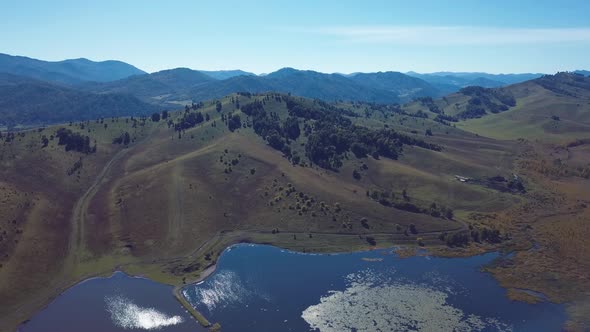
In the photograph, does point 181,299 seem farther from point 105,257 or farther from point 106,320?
point 105,257

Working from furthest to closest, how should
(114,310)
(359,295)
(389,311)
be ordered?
(359,295) < (114,310) < (389,311)

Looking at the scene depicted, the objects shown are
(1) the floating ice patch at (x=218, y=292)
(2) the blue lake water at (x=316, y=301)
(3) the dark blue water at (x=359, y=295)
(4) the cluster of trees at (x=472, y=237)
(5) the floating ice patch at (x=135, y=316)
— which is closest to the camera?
(5) the floating ice patch at (x=135, y=316)

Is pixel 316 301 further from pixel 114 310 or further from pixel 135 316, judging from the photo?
pixel 114 310

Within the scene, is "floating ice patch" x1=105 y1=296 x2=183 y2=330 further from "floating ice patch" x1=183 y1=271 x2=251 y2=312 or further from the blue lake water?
"floating ice patch" x1=183 y1=271 x2=251 y2=312

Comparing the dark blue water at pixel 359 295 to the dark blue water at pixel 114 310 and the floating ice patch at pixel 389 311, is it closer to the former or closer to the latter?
the floating ice patch at pixel 389 311

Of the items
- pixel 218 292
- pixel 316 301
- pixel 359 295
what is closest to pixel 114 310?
pixel 218 292

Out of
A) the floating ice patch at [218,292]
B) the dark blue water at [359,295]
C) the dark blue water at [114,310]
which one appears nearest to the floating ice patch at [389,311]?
the dark blue water at [359,295]
